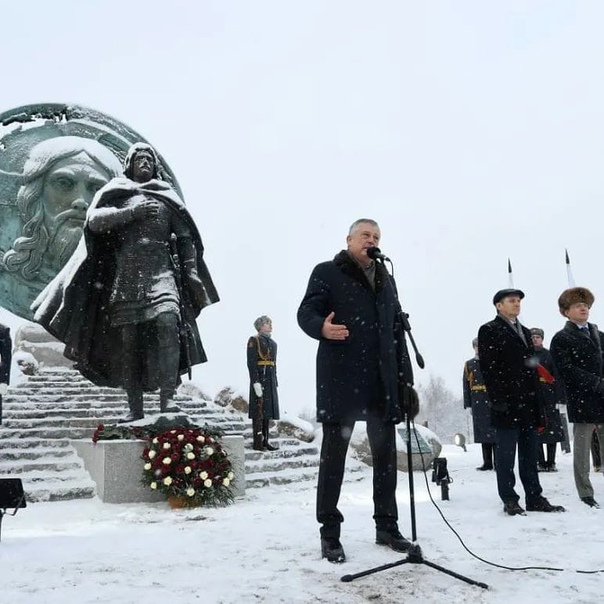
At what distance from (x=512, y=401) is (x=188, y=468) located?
282 cm

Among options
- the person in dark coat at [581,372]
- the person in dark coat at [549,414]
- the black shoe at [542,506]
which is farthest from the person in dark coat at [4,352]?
the person in dark coat at [549,414]

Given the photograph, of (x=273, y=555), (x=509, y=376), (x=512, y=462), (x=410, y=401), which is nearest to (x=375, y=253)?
(x=410, y=401)

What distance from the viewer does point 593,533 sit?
12.7 ft

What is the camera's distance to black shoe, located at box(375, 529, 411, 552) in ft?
11.2

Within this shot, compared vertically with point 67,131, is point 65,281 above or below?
below

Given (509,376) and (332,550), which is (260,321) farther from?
(332,550)

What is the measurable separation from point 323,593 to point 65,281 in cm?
486

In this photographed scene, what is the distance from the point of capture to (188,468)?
5480 mm

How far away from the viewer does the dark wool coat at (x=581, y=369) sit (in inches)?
199

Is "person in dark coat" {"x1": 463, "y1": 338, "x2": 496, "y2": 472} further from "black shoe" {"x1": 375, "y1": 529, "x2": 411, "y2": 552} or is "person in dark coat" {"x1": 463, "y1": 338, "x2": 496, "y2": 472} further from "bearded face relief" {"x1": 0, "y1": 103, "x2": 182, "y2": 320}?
"bearded face relief" {"x1": 0, "y1": 103, "x2": 182, "y2": 320}

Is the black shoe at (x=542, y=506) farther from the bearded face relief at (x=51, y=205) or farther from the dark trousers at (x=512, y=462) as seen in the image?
the bearded face relief at (x=51, y=205)

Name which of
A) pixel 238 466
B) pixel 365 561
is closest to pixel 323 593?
pixel 365 561

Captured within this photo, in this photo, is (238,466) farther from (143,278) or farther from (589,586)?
(589,586)

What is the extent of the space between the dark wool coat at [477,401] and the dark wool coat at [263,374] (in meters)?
2.87
